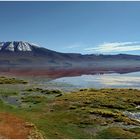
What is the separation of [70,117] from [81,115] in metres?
2.05

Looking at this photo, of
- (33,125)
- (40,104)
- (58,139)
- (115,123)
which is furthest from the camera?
(40,104)

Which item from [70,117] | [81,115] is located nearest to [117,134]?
[70,117]

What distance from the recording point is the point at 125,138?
129 ft

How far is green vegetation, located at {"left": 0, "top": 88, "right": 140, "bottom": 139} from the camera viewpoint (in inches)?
1625

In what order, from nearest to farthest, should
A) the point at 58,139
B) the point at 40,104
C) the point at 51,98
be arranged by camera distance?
1. the point at 58,139
2. the point at 40,104
3. the point at 51,98

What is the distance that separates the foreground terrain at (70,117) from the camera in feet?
132

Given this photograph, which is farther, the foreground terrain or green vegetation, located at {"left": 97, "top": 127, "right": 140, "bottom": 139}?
the foreground terrain

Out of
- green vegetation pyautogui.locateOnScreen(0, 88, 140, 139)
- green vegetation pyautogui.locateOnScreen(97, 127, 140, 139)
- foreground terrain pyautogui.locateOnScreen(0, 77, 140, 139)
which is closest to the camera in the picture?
green vegetation pyautogui.locateOnScreen(97, 127, 140, 139)

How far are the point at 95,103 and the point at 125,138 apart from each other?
857 inches

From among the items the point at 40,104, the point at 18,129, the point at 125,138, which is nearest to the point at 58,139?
the point at 18,129

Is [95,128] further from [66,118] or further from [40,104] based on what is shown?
[40,104]

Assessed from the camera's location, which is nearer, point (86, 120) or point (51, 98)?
point (86, 120)

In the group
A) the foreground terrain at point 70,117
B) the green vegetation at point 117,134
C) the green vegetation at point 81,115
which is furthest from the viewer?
the green vegetation at point 81,115

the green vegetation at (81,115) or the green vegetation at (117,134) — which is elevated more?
the green vegetation at (81,115)
